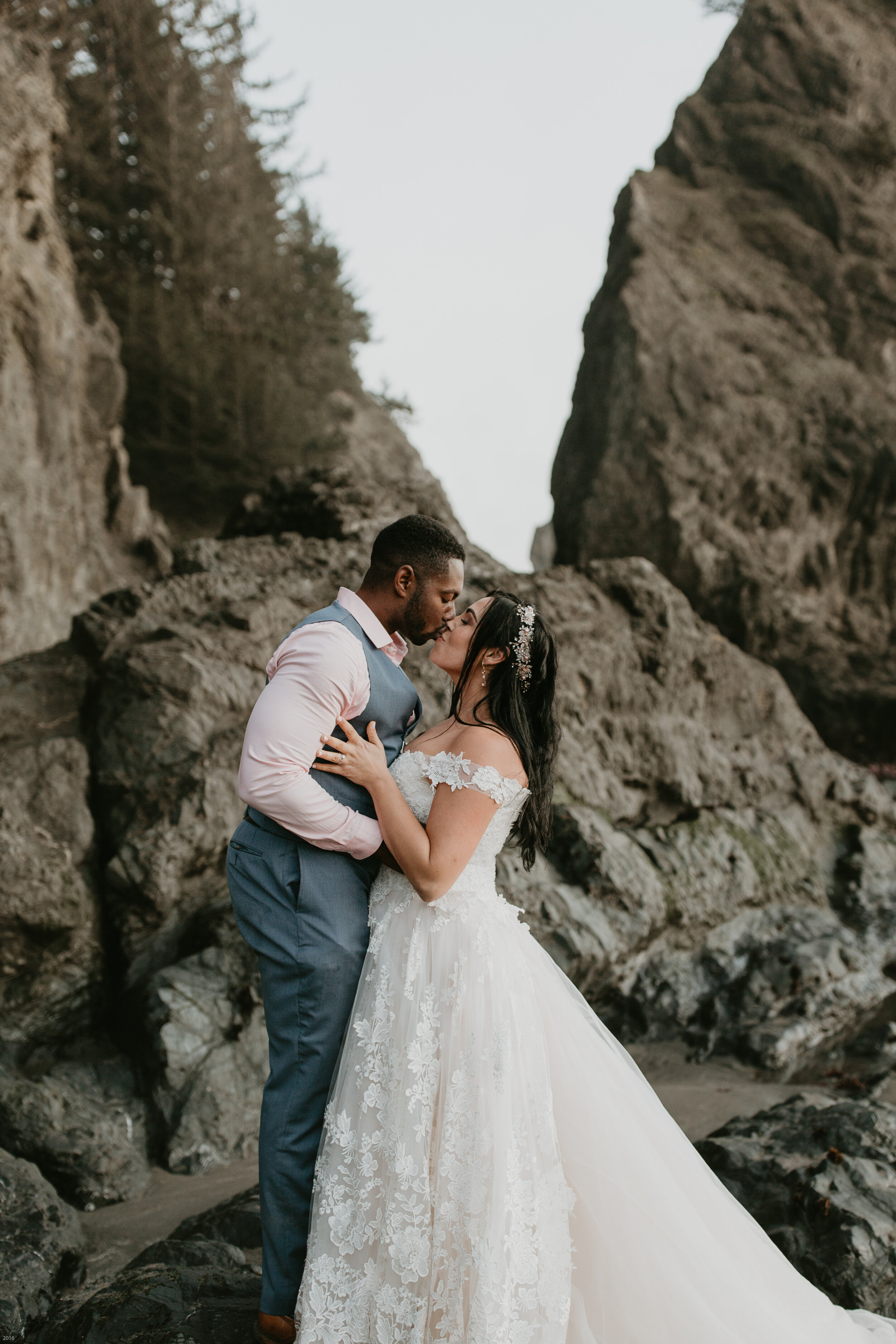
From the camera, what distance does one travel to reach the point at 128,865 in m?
4.45

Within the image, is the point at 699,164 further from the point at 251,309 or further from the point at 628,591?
the point at 628,591

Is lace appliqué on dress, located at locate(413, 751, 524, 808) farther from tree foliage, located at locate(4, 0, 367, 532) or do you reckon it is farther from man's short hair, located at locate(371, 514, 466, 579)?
tree foliage, located at locate(4, 0, 367, 532)

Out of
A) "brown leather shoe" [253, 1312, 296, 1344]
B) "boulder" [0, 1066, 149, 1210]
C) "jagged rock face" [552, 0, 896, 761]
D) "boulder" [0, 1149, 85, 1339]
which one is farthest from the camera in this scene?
"jagged rock face" [552, 0, 896, 761]

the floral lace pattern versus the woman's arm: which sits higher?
the woman's arm

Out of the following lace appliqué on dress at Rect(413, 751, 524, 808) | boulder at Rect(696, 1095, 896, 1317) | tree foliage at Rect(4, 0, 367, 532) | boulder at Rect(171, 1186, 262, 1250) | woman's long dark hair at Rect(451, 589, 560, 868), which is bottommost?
boulder at Rect(171, 1186, 262, 1250)

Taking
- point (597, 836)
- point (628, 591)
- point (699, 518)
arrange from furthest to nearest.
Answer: point (699, 518)
point (628, 591)
point (597, 836)

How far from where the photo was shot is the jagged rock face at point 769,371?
1148 cm

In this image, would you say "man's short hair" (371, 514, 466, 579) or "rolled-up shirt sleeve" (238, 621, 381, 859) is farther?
"man's short hair" (371, 514, 466, 579)

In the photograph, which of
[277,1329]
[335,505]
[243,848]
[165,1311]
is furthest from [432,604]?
[335,505]

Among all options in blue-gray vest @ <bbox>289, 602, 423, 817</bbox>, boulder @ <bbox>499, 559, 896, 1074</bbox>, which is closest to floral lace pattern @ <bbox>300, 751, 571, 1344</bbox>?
blue-gray vest @ <bbox>289, 602, 423, 817</bbox>

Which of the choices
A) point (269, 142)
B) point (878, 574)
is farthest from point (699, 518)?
point (269, 142)

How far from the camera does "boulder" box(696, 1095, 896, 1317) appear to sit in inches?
120

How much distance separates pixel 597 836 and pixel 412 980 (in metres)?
3.43

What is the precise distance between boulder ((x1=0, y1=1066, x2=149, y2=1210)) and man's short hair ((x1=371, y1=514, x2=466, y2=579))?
9.19ft
